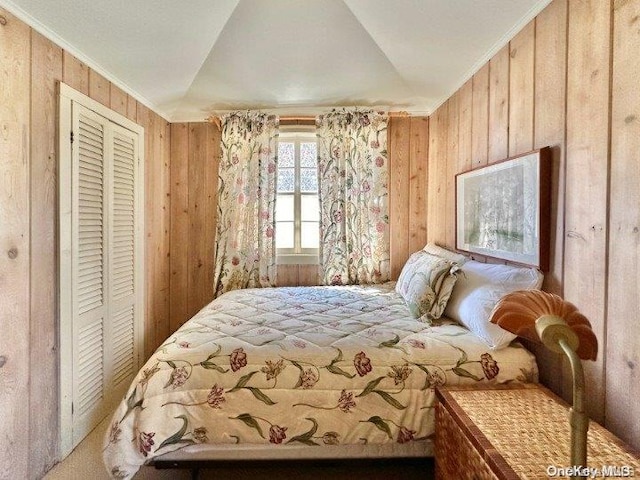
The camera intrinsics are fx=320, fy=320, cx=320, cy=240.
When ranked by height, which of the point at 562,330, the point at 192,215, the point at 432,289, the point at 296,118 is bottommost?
the point at 432,289

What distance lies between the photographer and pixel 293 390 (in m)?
1.37

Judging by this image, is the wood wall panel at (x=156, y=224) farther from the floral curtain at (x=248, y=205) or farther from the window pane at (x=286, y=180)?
the window pane at (x=286, y=180)

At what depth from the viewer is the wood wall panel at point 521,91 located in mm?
1593

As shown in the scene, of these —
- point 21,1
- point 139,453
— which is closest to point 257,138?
point 21,1

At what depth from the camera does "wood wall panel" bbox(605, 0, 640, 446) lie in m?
1.05

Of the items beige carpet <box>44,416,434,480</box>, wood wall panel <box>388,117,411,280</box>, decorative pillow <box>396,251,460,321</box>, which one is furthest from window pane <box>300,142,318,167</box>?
beige carpet <box>44,416,434,480</box>

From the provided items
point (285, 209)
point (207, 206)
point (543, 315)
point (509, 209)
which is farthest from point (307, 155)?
point (543, 315)

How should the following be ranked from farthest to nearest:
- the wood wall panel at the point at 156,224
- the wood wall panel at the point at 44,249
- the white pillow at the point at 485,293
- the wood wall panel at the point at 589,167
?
the wood wall panel at the point at 156,224 → the wood wall panel at the point at 44,249 → the white pillow at the point at 485,293 → the wood wall panel at the point at 589,167

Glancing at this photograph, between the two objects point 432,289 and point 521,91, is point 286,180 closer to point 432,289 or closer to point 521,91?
point 432,289

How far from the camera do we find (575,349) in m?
0.71

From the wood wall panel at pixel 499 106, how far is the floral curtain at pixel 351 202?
3.49ft

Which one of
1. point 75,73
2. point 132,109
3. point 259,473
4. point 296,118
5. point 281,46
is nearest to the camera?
point 259,473

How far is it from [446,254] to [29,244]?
2458 millimetres

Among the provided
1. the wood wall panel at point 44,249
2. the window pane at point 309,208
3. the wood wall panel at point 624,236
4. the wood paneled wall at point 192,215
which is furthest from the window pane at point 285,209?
the wood wall panel at point 624,236
